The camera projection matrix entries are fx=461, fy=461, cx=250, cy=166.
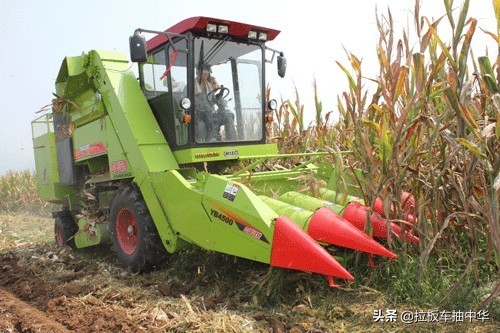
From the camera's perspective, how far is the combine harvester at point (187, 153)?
3051mm

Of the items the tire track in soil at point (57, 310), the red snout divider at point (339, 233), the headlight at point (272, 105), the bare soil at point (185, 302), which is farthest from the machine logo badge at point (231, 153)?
the tire track in soil at point (57, 310)

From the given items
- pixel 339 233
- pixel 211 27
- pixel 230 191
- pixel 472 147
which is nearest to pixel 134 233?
pixel 230 191

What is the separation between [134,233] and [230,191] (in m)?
1.34

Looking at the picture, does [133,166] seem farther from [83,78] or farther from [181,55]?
[83,78]

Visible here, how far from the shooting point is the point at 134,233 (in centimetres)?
402

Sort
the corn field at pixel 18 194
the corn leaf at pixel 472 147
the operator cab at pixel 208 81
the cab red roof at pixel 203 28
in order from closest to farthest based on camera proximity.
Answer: the corn leaf at pixel 472 147, the cab red roof at pixel 203 28, the operator cab at pixel 208 81, the corn field at pixel 18 194

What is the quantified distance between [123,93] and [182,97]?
64cm

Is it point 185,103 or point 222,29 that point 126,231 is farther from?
point 222,29

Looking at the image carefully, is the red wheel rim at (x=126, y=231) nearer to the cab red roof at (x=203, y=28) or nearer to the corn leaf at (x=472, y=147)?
the cab red roof at (x=203, y=28)

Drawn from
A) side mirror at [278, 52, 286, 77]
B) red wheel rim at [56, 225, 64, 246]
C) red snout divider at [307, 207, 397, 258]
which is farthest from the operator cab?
red wheel rim at [56, 225, 64, 246]

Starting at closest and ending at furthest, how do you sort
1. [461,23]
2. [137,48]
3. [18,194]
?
[461,23] → [137,48] → [18,194]

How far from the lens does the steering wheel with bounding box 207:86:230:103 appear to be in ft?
13.0

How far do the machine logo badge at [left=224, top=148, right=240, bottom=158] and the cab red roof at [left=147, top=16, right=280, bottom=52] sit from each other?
0.99 meters

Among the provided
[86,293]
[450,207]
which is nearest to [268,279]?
[450,207]
